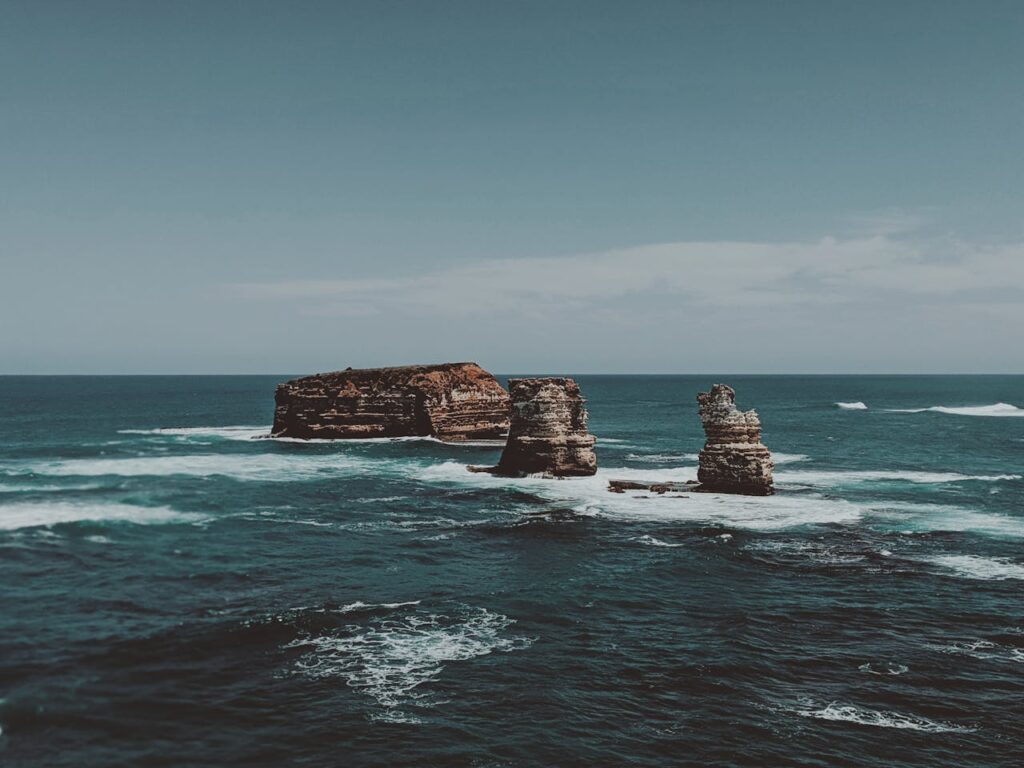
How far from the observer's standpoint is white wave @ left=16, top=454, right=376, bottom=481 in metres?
64.4

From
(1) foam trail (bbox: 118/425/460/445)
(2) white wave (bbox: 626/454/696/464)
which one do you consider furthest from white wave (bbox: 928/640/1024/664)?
(1) foam trail (bbox: 118/425/460/445)

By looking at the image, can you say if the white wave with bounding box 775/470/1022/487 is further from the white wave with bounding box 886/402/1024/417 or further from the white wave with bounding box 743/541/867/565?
the white wave with bounding box 886/402/1024/417

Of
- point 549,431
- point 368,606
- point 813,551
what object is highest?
point 549,431

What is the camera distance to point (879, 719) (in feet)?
67.9

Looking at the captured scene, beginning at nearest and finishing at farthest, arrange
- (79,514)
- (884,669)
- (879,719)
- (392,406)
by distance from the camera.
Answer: (879,719) → (884,669) → (79,514) → (392,406)

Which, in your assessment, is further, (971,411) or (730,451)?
(971,411)

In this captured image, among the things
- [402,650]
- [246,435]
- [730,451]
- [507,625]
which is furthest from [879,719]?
[246,435]

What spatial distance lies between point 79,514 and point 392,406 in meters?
50.0

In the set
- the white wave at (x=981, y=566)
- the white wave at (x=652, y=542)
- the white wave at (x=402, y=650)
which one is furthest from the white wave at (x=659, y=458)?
the white wave at (x=402, y=650)

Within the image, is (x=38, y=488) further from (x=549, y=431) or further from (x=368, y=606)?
(x=368, y=606)

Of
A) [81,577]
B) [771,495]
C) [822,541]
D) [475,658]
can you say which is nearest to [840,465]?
[771,495]

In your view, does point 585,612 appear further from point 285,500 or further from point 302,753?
point 285,500

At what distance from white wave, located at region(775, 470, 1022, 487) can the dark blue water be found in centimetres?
209

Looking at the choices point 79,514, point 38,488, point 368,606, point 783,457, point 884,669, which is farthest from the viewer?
point 783,457
